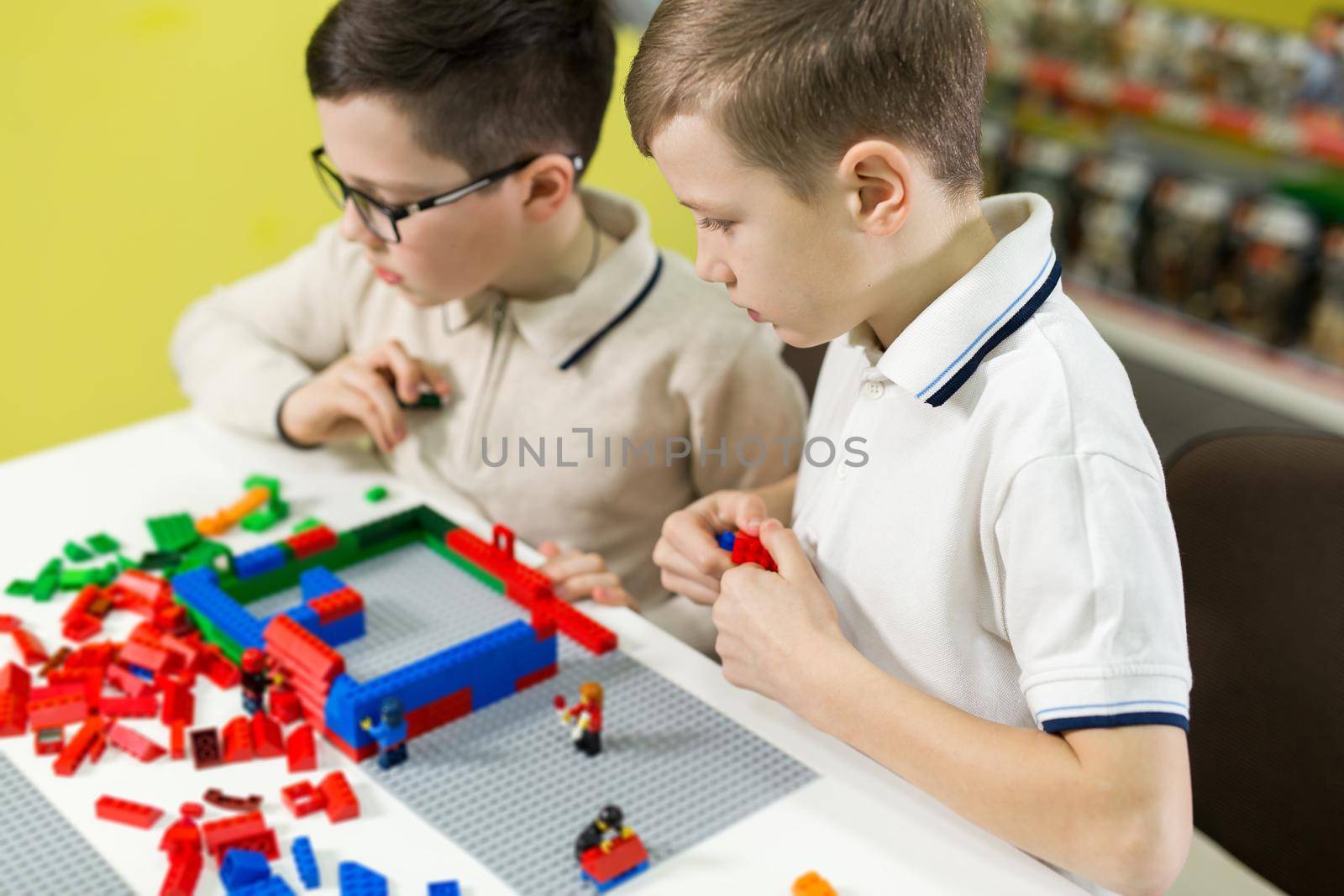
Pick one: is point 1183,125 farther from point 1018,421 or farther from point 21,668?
point 21,668

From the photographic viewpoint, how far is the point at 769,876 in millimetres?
873

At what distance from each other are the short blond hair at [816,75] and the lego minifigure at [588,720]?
398 mm

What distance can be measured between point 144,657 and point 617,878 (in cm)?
45

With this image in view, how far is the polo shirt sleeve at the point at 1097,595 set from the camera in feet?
2.60

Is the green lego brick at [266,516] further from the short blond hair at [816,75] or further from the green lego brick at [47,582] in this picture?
the short blond hair at [816,75]

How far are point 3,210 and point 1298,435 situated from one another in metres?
2.15

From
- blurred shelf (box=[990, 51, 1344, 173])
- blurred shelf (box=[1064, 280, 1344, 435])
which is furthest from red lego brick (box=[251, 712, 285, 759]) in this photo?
blurred shelf (box=[990, 51, 1344, 173])

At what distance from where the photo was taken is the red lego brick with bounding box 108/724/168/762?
97 cm

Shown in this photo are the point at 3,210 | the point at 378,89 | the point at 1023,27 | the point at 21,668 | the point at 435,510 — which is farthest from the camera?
the point at 1023,27

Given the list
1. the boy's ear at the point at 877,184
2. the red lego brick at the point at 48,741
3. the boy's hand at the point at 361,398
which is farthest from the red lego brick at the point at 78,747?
the boy's ear at the point at 877,184

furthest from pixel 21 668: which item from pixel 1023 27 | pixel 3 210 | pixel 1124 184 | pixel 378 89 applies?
pixel 1023 27

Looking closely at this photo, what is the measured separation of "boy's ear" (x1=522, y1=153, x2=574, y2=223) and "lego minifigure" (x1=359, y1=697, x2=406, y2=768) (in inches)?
21.8

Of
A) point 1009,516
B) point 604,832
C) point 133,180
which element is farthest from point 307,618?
point 133,180

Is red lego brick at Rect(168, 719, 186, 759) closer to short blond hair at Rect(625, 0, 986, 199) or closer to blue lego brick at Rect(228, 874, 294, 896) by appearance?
blue lego brick at Rect(228, 874, 294, 896)
